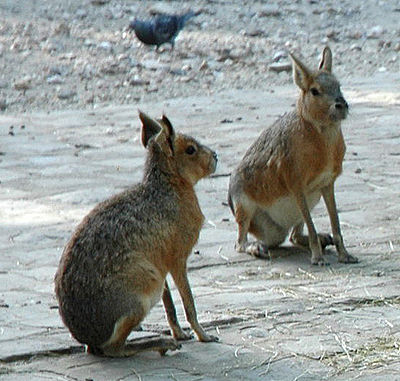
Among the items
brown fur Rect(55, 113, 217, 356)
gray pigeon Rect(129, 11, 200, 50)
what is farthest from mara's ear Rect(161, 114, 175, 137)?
gray pigeon Rect(129, 11, 200, 50)

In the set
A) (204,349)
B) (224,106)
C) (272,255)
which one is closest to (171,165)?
(204,349)

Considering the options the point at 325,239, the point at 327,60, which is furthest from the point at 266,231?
the point at 327,60

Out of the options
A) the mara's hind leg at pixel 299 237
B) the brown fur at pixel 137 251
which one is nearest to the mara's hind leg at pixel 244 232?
the mara's hind leg at pixel 299 237

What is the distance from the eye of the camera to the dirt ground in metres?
5.34

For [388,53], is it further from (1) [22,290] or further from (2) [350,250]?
(1) [22,290]

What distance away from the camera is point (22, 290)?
21.4 ft

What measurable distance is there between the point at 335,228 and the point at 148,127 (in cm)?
216

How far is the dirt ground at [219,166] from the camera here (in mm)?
5340

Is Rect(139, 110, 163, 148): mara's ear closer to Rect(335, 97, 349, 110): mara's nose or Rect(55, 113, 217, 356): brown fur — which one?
Rect(55, 113, 217, 356): brown fur

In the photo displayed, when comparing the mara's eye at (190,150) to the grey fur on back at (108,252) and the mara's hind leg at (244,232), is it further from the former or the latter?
the mara's hind leg at (244,232)

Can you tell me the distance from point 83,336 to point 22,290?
1.47 m

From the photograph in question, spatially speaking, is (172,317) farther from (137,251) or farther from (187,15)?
(187,15)

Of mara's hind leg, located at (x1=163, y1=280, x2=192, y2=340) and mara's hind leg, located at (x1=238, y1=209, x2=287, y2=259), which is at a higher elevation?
mara's hind leg, located at (x1=163, y1=280, x2=192, y2=340)

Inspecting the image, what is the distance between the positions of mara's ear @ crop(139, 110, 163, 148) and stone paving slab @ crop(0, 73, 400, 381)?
3.03 ft
